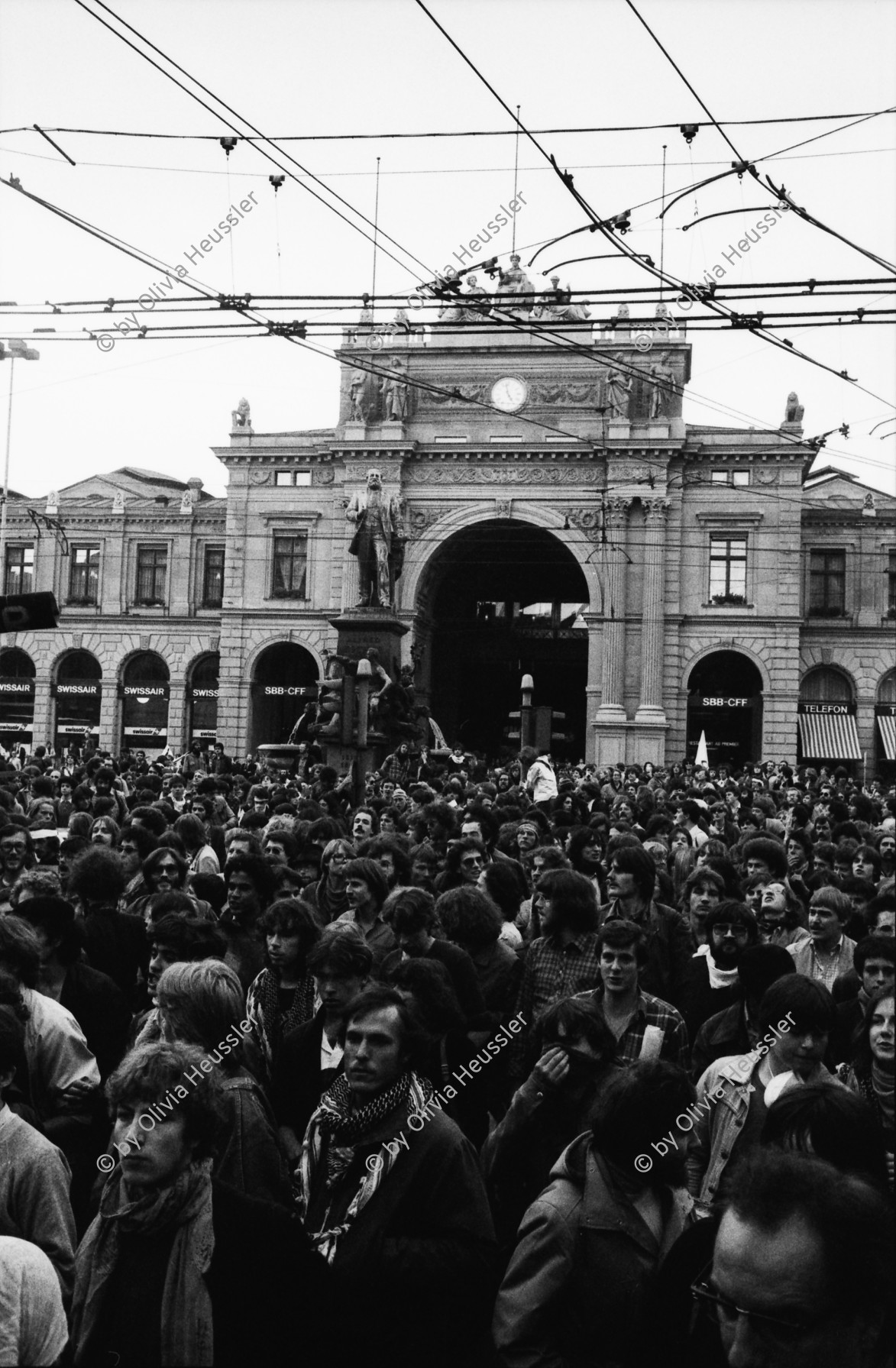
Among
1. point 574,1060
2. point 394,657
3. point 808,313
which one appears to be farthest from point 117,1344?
point 394,657

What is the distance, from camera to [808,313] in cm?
1120

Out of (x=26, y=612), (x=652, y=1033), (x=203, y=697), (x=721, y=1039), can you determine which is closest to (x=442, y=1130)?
(x=652, y=1033)

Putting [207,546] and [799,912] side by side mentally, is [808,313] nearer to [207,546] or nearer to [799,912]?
[799,912]

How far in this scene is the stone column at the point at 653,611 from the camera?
152 feet

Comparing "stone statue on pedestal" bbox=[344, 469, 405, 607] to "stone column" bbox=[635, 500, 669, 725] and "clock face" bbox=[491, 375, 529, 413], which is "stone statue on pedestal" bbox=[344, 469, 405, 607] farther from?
"clock face" bbox=[491, 375, 529, 413]

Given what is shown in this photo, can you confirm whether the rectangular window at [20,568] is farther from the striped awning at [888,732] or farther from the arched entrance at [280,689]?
the striped awning at [888,732]

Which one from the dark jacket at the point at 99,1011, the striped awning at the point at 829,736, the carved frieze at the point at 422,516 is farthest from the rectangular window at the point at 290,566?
the dark jacket at the point at 99,1011

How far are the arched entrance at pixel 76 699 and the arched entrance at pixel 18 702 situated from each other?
4.28ft

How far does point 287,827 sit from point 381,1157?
6.68 metres

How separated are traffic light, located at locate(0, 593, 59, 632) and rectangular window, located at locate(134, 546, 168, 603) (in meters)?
49.0

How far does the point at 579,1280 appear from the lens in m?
3.52

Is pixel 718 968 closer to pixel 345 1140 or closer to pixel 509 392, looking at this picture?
pixel 345 1140

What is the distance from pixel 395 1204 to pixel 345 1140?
30cm

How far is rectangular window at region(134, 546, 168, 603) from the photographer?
181 ft
